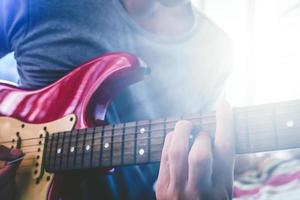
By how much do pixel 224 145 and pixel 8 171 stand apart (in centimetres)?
36

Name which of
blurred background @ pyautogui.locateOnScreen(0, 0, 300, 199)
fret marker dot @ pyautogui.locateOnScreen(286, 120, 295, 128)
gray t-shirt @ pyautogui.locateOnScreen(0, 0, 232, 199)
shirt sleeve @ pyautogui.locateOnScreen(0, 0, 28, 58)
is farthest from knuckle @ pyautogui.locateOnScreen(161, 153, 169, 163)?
shirt sleeve @ pyautogui.locateOnScreen(0, 0, 28, 58)

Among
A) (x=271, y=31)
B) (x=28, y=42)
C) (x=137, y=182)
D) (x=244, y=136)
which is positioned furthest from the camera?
(x=271, y=31)

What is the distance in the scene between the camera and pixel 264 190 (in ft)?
2.59

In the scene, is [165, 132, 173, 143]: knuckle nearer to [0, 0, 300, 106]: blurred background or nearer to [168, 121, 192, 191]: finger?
[168, 121, 192, 191]: finger

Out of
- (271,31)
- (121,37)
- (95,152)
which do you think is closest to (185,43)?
(121,37)

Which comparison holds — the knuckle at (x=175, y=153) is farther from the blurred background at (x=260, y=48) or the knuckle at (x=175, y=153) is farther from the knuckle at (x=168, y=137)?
the blurred background at (x=260, y=48)

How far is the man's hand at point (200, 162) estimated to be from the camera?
0.40 meters

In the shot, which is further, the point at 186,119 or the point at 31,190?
the point at 31,190

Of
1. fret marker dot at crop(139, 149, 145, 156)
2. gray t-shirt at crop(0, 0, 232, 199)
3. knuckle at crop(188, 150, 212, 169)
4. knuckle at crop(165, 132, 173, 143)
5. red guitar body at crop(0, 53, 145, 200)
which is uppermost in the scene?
gray t-shirt at crop(0, 0, 232, 199)

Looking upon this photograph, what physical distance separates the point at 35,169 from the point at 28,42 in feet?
1.14

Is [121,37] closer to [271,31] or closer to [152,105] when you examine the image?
[152,105]

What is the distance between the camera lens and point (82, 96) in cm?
59

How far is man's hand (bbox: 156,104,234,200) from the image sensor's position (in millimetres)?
404

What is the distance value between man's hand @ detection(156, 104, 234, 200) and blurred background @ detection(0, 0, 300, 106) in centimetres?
47
